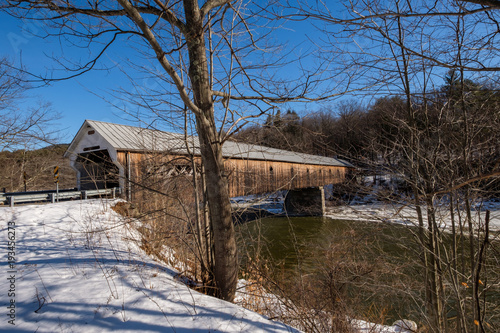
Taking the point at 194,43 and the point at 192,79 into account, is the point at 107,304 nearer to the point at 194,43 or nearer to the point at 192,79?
the point at 192,79

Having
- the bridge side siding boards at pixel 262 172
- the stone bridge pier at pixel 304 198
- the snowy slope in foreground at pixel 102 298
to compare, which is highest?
the bridge side siding boards at pixel 262 172

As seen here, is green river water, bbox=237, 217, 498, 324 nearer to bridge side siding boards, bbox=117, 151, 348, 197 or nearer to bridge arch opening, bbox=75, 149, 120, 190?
bridge side siding boards, bbox=117, 151, 348, 197

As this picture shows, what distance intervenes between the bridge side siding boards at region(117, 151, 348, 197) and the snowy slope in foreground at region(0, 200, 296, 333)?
1.52 meters

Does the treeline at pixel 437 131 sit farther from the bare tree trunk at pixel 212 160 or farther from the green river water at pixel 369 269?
the green river water at pixel 369 269

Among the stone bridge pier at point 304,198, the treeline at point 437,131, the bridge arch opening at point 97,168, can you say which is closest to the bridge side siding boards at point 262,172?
the bridge arch opening at point 97,168

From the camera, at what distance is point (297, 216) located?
71.5 ft

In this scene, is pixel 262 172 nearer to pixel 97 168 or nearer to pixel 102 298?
pixel 97 168

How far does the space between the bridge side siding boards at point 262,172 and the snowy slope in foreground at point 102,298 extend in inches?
59.9

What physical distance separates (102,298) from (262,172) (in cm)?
1155

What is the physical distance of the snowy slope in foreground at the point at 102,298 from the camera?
2264mm

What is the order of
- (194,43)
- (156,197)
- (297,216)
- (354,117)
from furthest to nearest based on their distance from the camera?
(297,216), (156,197), (354,117), (194,43)

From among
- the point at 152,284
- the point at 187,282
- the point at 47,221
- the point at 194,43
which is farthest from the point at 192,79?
the point at 47,221

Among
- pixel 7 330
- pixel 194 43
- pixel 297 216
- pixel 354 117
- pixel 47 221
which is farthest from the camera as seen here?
pixel 297 216

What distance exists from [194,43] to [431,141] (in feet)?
11.4
